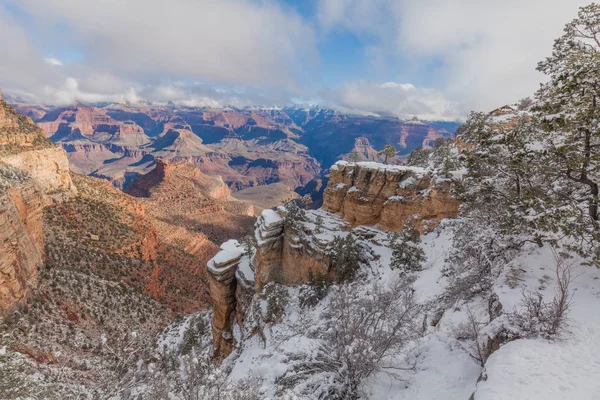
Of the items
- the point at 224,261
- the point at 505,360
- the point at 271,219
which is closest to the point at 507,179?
the point at 505,360

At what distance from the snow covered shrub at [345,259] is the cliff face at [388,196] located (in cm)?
648

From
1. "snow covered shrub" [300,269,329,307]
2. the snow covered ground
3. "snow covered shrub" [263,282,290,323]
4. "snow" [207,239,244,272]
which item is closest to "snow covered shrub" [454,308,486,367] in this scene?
Result: the snow covered ground

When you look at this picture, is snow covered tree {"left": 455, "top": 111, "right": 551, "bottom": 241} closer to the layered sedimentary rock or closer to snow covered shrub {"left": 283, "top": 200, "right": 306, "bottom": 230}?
snow covered shrub {"left": 283, "top": 200, "right": 306, "bottom": 230}

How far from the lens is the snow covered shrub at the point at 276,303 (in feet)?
75.1

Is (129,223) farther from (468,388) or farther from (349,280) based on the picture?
(468,388)

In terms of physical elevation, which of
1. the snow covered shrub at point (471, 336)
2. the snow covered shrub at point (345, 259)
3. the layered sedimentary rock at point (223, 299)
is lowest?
the layered sedimentary rock at point (223, 299)

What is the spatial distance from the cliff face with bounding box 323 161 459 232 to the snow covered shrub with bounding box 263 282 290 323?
12297 mm

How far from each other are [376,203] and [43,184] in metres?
45.4

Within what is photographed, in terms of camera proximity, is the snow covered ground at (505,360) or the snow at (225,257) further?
the snow at (225,257)

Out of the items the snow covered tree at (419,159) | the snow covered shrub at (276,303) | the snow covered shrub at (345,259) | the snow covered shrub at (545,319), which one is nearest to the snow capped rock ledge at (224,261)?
the snow covered shrub at (276,303)

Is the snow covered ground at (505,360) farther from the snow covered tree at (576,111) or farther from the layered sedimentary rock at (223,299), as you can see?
the layered sedimentary rock at (223,299)

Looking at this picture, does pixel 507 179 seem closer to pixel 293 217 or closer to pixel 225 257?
pixel 293 217

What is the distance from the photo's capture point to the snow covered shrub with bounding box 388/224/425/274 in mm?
22347

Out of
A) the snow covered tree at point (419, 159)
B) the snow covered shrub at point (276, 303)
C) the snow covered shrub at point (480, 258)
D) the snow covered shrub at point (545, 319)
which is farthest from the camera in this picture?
the snow covered tree at point (419, 159)
